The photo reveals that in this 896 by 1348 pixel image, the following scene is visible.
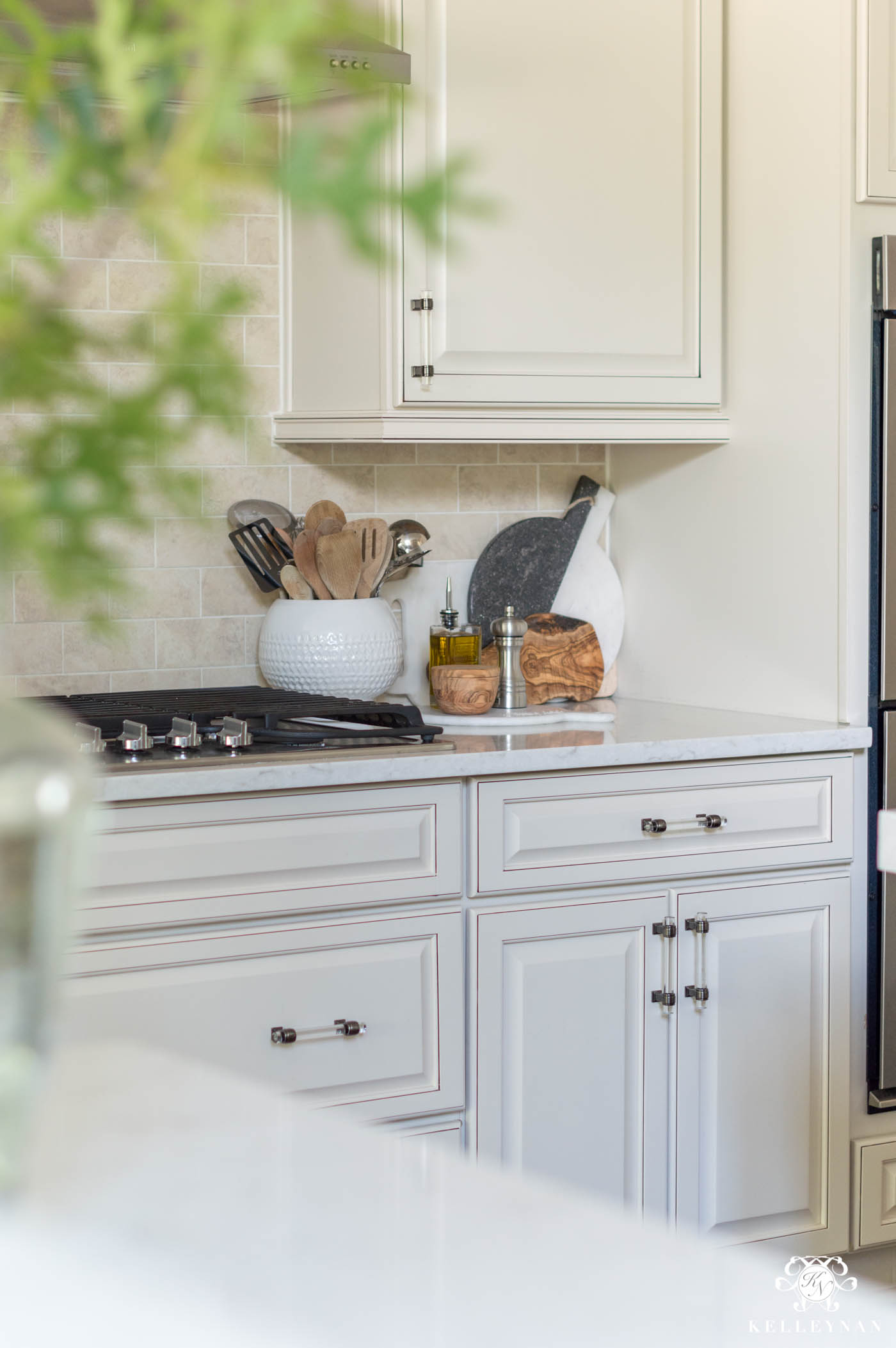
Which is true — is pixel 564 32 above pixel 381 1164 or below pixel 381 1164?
above

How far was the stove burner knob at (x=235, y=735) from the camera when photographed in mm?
2002

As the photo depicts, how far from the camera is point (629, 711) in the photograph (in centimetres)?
262

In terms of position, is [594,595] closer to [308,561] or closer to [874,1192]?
[308,561]

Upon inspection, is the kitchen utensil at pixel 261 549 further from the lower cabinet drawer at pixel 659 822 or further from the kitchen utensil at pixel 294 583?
the lower cabinet drawer at pixel 659 822

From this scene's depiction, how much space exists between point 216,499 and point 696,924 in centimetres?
109

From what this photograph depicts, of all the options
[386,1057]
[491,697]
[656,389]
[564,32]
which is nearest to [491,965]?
[386,1057]

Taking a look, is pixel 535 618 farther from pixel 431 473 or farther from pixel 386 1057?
pixel 386 1057

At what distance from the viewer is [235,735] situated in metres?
2.01

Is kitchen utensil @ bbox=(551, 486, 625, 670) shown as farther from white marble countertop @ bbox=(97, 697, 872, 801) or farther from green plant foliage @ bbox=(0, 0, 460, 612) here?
green plant foliage @ bbox=(0, 0, 460, 612)

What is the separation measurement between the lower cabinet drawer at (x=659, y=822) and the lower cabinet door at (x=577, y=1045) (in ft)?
0.20

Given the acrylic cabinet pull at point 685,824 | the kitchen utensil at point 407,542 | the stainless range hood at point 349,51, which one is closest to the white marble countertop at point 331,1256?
the acrylic cabinet pull at point 685,824

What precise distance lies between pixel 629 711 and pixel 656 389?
55 cm

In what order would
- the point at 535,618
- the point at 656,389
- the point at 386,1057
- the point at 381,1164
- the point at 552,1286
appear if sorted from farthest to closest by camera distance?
1. the point at 535,618
2. the point at 656,389
3. the point at 386,1057
4. the point at 381,1164
5. the point at 552,1286

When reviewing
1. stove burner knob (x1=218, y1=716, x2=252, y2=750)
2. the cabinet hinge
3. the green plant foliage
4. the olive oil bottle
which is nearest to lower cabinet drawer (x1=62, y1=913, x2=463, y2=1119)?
stove burner knob (x1=218, y1=716, x2=252, y2=750)
